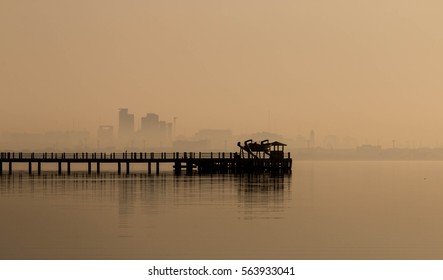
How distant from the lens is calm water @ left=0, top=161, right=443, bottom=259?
114 ft

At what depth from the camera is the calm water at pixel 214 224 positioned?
114 ft

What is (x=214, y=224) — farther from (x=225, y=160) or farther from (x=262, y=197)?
(x=225, y=160)

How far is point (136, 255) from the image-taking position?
33.4 meters

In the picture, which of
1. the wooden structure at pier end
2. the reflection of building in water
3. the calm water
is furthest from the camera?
the wooden structure at pier end

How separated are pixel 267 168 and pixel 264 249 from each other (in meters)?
65.9

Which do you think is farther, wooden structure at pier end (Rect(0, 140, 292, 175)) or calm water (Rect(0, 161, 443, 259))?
wooden structure at pier end (Rect(0, 140, 292, 175))

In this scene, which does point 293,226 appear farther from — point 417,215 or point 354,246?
point 417,215

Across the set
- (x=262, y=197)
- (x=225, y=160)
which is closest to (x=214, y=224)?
(x=262, y=197)

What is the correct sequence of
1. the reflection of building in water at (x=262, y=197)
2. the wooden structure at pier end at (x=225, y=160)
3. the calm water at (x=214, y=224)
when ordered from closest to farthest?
the calm water at (x=214, y=224)
the reflection of building in water at (x=262, y=197)
the wooden structure at pier end at (x=225, y=160)

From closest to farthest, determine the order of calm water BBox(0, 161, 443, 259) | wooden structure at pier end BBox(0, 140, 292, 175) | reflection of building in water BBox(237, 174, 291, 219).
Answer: calm water BBox(0, 161, 443, 259) < reflection of building in water BBox(237, 174, 291, 219) < wooden structure at pier end BBox(0, 140, 292, 175)

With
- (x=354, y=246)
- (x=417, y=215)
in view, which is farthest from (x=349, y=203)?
(x=354, y=246)

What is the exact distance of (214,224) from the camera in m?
43.7

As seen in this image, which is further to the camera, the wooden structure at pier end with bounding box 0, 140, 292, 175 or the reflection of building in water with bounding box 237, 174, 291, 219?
the wooden structure at pier end with bounding box 0, 140, 292, 175

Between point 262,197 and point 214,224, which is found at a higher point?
point 262,197
